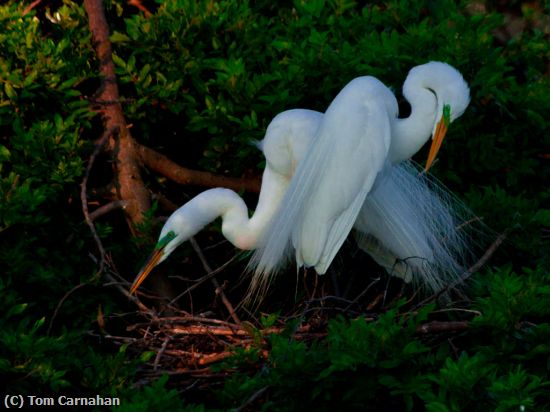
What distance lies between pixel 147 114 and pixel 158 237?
0.59 metres

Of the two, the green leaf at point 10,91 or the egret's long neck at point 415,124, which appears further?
the green leaf at point 10,91

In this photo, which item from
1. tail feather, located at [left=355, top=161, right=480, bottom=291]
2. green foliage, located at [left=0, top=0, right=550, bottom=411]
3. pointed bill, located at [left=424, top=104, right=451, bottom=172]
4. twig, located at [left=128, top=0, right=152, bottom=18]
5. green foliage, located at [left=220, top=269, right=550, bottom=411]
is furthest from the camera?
twig, located at [left=128, top=0, right=152, bottom=18]

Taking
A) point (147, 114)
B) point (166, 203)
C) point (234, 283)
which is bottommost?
point (234, 283)

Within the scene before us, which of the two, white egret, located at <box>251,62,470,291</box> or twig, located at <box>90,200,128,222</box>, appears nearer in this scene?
white egret, located at <box>251,62,470,291</box>

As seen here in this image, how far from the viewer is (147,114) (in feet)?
15.6

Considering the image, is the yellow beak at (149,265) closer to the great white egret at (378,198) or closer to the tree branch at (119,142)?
the great white egret at (378,198)

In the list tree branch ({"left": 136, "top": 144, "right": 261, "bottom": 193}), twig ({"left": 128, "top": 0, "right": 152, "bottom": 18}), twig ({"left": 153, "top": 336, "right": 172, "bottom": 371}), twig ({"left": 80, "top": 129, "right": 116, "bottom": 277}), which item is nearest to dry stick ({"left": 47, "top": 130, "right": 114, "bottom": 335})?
twig ({"left": 80, "top": 129, "right": 116, "bottom": 277})

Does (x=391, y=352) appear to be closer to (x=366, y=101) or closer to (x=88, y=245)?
(x=366, y=101)

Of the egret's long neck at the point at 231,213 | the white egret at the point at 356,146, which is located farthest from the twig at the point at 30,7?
the white egret at the point at 356,146

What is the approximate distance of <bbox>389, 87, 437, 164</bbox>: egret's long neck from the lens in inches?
158

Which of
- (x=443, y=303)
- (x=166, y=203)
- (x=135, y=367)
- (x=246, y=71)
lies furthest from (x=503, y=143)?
(x=135, y=367)

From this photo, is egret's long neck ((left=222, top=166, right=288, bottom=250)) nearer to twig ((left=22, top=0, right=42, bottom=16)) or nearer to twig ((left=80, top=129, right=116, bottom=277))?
twig ((left=80, top=129, right=116, bottom=277))

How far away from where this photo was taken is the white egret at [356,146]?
393cm

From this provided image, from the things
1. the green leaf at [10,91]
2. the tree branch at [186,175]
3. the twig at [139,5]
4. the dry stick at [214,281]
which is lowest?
the dry stick at [214,281]
